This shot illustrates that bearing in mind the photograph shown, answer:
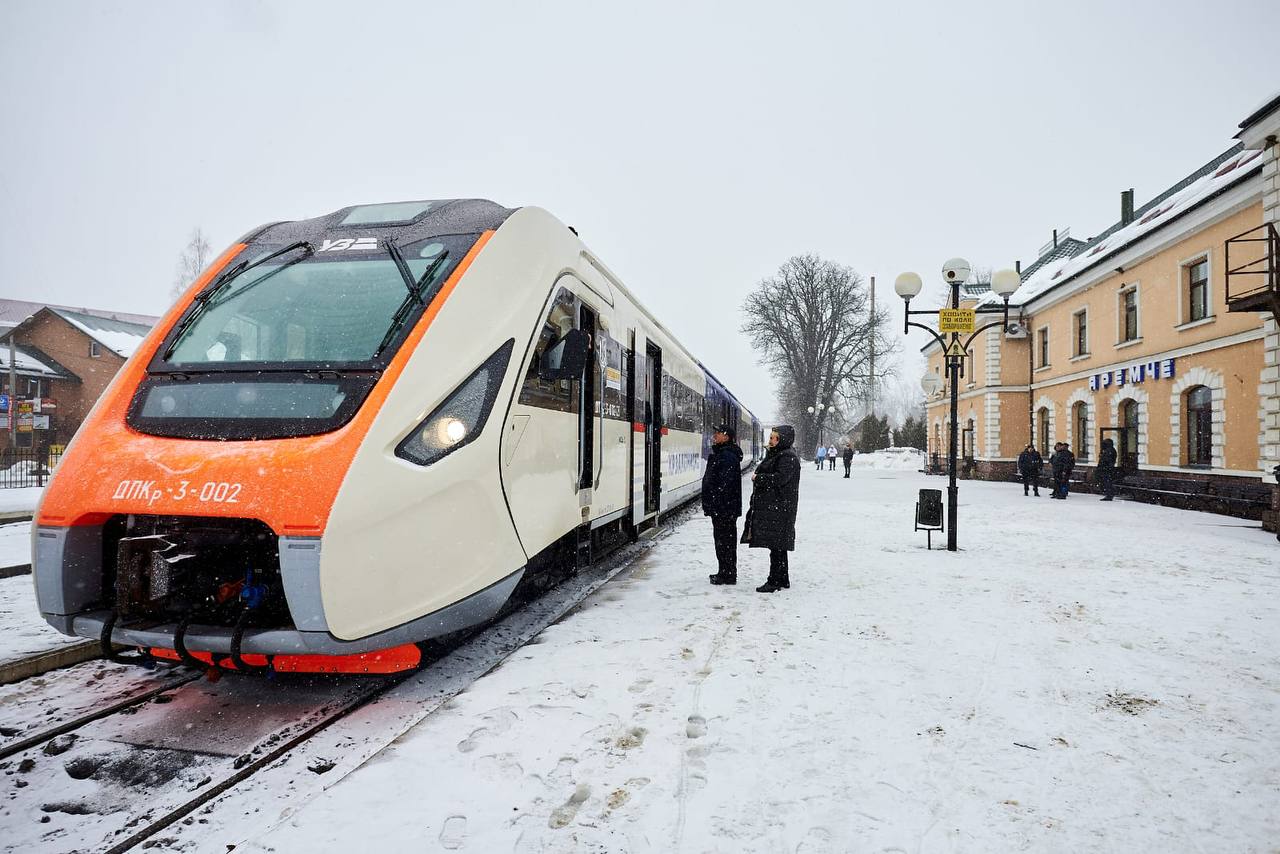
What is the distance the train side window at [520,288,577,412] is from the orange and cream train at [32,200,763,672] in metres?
0.02

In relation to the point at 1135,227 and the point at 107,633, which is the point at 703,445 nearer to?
the point at 107,633

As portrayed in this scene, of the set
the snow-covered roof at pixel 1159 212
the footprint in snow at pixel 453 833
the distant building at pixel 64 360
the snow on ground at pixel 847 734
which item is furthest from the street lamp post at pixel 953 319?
the distant building at pixel 64 360

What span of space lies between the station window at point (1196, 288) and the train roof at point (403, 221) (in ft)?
62.6

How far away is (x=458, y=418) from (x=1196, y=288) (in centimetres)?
2058

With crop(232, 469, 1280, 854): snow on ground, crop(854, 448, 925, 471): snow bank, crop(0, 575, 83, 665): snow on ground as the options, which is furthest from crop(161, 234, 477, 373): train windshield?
crop(854, 448, 925, 471): snow bank

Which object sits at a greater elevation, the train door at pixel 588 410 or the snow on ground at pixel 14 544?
the train door at pixel 588 410

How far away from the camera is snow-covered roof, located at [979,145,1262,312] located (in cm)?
1662

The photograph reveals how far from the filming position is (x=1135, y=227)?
22.1m

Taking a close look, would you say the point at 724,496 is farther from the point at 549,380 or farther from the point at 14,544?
the point at 14,544

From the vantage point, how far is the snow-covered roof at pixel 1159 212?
16.6 m

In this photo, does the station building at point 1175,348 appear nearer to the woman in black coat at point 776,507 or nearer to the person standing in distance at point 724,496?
the woman in black coat at point 776,507

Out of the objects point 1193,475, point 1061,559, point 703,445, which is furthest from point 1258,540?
point 703,445

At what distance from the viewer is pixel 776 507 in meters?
6.71

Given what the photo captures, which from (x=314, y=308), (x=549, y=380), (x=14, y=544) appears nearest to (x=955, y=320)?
(x=549, y=380)
